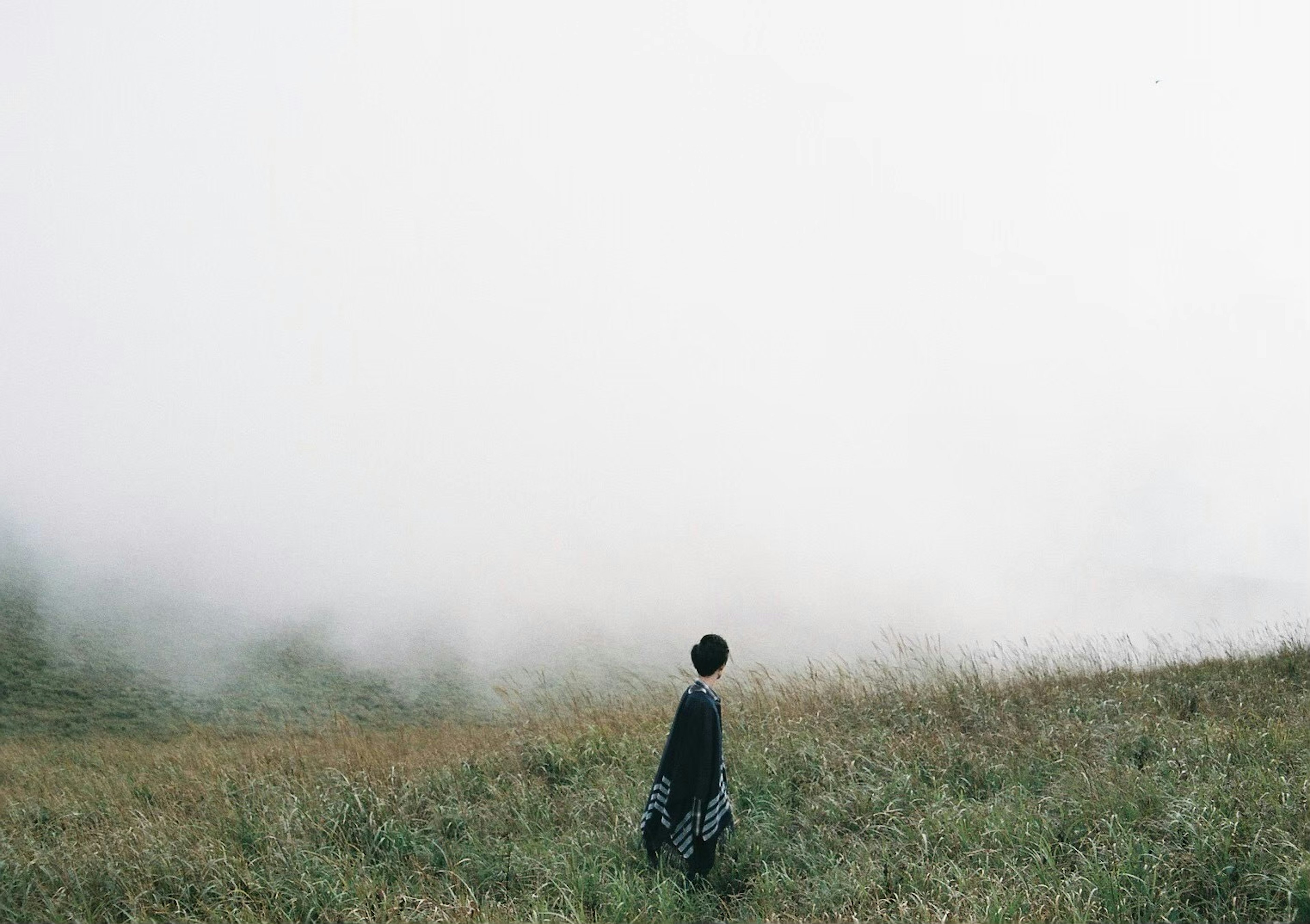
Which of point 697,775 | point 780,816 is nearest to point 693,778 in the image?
point 697,775

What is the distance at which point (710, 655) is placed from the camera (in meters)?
5.36

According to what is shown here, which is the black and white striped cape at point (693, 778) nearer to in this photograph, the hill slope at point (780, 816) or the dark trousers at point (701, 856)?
the dark trousers at point (701, 856)

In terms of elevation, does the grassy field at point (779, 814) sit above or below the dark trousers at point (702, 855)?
below

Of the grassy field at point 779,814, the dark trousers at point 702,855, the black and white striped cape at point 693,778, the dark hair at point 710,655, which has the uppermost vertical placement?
the dark hair at point 710,655

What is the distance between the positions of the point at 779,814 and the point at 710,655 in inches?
97.5

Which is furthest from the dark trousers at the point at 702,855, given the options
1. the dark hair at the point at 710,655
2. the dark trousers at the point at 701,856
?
the dark hair at the point at 710,655

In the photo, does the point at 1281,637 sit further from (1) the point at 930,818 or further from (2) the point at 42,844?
(2) the point at 42,844

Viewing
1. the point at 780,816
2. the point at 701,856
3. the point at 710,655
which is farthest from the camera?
the point at 780,816

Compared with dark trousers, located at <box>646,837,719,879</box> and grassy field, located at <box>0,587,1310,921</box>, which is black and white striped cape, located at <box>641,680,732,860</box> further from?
grassy field, located at <box>0,587,1310,921</box>

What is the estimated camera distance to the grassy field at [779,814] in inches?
218

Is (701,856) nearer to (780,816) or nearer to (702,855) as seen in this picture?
(702,855)

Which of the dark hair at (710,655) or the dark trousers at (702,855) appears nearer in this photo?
the dark hair at (710,655)

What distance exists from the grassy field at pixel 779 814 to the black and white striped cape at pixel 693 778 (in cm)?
41

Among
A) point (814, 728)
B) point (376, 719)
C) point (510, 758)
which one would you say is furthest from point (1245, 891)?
point (376, 719)
